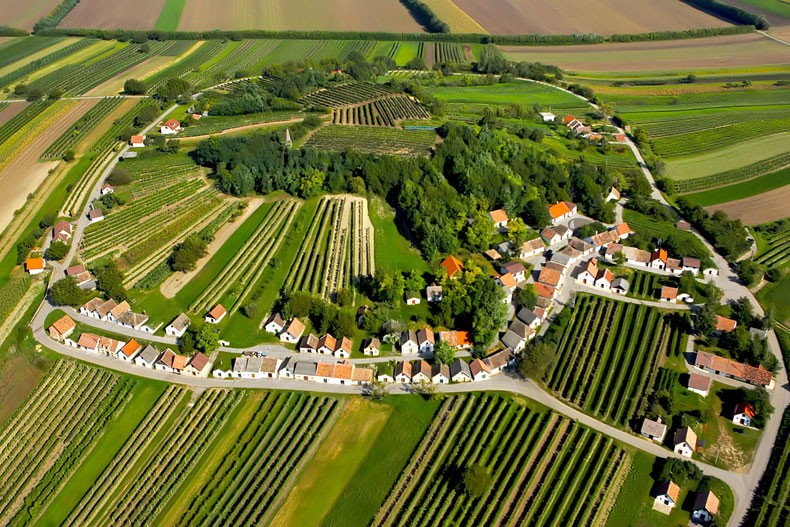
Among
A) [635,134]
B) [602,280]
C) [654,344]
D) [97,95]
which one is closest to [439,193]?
[602,280]

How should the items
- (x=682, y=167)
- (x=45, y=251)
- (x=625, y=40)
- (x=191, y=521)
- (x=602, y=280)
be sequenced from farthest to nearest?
(x=625, y=40) < (x=682, y=167) < (x=45, y=251) < (x=602, y=280) < (x=191, y=521)

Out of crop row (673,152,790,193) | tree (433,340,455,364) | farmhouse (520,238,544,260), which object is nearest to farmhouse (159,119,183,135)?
farmhouse (520,238,544,260)

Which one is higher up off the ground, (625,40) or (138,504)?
(625,40)

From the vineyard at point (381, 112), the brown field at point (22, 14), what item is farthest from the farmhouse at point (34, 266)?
the brown field at point (22, 14)

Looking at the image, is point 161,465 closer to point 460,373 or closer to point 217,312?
point 217,312

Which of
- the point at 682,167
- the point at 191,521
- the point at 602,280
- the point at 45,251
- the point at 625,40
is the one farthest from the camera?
the point at 625,40

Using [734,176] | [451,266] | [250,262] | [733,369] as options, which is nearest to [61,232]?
[250,262]

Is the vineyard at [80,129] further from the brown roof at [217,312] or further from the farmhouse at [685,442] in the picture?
the farmhouse at [685,442]

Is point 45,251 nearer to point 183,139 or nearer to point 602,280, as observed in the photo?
point 183,139
